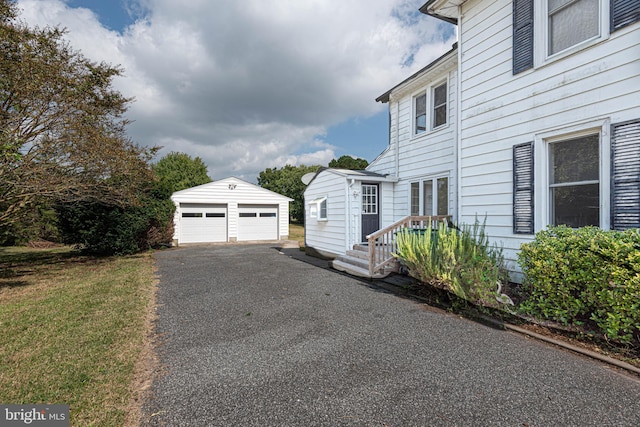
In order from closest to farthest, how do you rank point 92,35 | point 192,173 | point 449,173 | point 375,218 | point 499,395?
point 499,395, point 449,173, point 92,35, point 375,218, point 192,173

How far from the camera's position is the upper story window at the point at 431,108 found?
25.1 ft

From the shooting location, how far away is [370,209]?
30.1 ft

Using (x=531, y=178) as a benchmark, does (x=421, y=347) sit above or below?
below

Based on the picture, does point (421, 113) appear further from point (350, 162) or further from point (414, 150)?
point (350, 162)

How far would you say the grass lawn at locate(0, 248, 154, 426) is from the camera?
242 centimetres

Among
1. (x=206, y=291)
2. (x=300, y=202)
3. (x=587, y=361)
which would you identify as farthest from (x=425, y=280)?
(x=300, y=202)

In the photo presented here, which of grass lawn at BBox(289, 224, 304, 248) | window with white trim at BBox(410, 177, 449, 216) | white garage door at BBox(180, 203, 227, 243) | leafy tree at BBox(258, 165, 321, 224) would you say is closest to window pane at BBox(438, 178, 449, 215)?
window with white trim at BBox(410, 177, 449, 216)

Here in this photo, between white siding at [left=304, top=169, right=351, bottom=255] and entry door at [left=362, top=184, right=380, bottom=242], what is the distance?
1.87 feet

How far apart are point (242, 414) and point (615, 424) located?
104 inches

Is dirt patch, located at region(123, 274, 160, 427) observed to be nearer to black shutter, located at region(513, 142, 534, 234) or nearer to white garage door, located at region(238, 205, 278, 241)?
black shutter, located at region(513, 142, 534, 234)

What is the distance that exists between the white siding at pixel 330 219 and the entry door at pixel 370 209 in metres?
0.57

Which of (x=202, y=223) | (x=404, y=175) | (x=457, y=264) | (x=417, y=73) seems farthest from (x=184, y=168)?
(x=457, y=264)

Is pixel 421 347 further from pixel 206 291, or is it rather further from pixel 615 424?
pixel 206 291

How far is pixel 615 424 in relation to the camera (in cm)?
208
